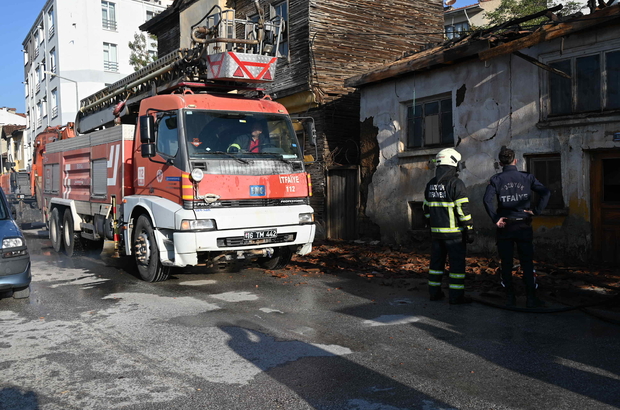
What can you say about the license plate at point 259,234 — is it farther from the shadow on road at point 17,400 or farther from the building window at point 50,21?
the building window at point 50,21

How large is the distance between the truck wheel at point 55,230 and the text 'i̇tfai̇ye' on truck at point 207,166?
8.03ft

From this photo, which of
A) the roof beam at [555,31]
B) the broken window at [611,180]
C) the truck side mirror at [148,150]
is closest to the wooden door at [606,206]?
the broken window at [611,180]

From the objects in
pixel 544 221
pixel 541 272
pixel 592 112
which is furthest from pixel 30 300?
pixel 592 112

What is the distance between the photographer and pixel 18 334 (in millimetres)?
5703

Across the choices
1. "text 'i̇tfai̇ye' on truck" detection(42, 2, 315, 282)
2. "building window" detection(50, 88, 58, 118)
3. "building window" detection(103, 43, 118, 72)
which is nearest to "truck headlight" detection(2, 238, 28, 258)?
"text 'i̇tfai̇ye' on truck" detection(42, 2, 315, 282)

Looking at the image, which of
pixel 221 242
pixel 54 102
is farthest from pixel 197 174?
pixel 54 102

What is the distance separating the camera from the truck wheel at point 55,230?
12273 millimetres

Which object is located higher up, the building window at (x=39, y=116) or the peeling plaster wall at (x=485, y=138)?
the building window at (x=39, y=116)

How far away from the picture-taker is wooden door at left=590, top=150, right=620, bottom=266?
9250mm

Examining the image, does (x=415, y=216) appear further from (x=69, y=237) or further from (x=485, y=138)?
(x=69, y=237)

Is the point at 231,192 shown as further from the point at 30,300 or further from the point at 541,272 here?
the point at 541,272

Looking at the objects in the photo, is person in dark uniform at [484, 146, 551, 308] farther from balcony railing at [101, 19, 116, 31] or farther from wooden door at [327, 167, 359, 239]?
balcony railing at [101, 19, 116, 31]

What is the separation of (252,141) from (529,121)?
5.17m

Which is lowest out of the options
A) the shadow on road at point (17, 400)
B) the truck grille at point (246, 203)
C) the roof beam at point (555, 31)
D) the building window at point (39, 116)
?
the shadow on road at point (17, 400)
